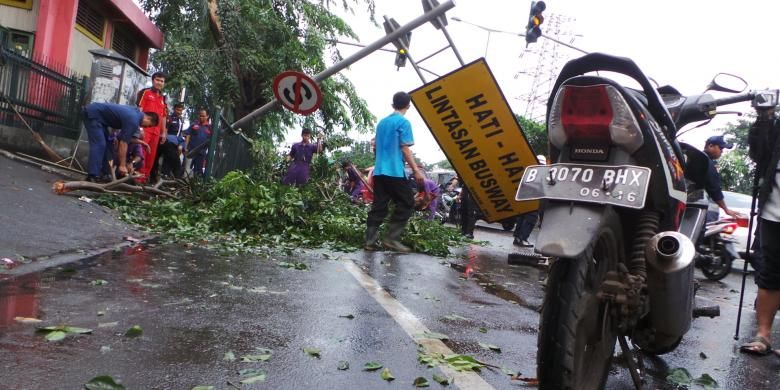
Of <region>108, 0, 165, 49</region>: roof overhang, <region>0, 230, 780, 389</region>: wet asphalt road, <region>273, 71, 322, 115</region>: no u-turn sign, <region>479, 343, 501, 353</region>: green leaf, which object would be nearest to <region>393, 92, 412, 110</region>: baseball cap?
<region>0, 230, 780, 389</region>: wet asphalt road

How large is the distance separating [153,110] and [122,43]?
8028 mm

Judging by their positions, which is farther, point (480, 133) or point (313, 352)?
point (480, 133)

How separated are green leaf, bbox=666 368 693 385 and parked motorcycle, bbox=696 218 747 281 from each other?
7103 millimetres

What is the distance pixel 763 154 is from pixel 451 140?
4.75 m

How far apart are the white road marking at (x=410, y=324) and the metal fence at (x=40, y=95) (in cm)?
822

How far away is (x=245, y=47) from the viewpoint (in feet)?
61.2

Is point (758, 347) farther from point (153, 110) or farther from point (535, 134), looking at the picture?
point (535, 134)

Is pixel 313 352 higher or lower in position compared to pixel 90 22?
lower

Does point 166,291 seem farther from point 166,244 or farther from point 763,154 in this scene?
point 763,154

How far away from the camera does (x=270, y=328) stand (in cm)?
351

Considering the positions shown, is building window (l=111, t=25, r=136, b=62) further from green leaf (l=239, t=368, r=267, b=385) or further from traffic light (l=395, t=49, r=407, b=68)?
green leaf (l=239, t=368, r=267, b=385)

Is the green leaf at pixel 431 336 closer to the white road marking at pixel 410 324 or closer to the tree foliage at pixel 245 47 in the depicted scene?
the white road marking at pixel 410 324

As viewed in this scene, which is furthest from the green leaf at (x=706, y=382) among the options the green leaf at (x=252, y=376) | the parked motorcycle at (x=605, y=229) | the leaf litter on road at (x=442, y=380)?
the green leaf at (x=252, y=376)

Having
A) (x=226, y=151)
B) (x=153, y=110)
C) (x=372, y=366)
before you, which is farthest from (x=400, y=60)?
(x=372, y=366)
